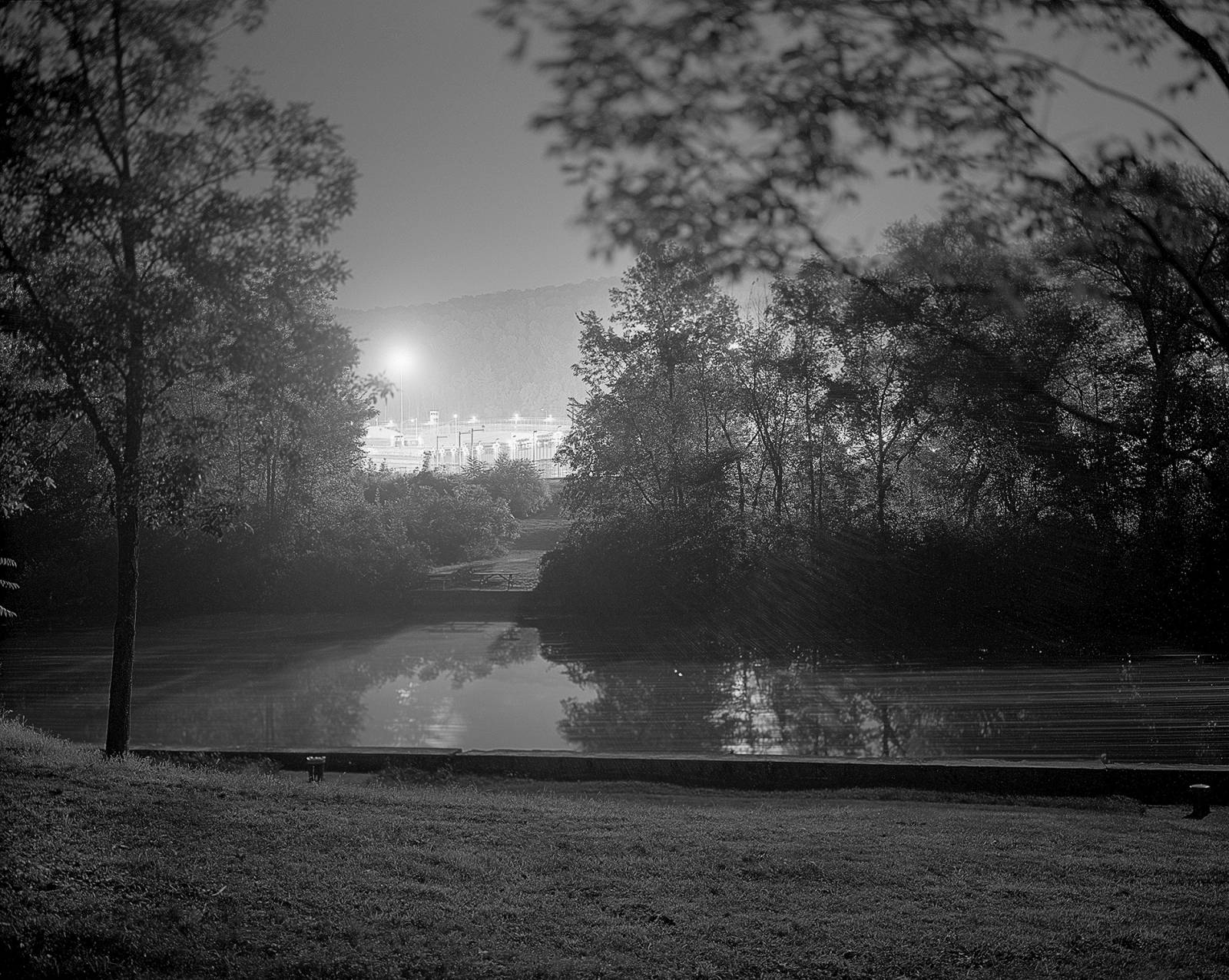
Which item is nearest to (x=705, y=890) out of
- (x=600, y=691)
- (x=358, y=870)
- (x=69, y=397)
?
(x=358, y=870)

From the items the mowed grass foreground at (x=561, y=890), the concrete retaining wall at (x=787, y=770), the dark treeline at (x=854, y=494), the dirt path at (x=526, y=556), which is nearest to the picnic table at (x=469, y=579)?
the dirt path at (x=526, y=556)

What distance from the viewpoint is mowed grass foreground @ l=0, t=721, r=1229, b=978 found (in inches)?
152

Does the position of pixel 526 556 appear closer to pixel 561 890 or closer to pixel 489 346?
pixel 489 346

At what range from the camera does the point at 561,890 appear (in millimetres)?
4645

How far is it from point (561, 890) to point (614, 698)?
9.32 metres

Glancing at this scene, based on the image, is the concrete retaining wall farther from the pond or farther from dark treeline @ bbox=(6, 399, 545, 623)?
dark treeline @ bbox=(6, 399, 545, 623)

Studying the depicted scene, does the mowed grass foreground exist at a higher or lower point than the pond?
higher

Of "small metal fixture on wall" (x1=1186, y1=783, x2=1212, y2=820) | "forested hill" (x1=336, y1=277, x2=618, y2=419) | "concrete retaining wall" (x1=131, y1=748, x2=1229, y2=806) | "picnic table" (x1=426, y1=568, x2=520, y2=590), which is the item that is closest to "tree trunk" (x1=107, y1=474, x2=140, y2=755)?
"concrete retaining wall" (x1=131, y1=748, x2=1229, y2=806)

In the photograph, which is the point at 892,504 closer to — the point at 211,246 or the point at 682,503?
the point at 682,503

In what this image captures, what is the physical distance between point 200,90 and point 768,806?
6834mm

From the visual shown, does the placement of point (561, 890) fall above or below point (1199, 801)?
above

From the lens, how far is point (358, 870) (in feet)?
15.8

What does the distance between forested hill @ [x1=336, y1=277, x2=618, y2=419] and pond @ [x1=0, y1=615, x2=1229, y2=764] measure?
15.7 ft

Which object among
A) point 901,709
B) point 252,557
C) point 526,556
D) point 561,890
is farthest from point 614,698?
point 526,556
